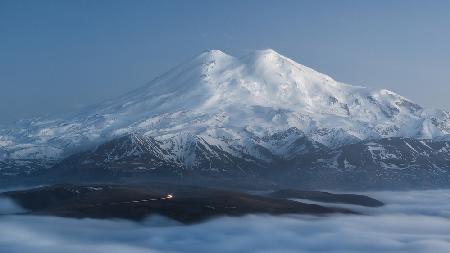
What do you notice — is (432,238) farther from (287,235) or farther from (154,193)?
(154,193)

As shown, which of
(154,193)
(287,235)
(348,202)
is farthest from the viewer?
(348,202)

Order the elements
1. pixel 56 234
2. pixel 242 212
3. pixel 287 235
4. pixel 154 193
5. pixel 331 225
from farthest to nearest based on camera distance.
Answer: pixel 154 193 < pixel 242 212 < pixel 331 225 < pixel 287 235 < pixel 56 234

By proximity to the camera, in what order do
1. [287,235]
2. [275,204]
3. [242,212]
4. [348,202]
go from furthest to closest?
[348,202], [275,204], [242,212], [287,235]

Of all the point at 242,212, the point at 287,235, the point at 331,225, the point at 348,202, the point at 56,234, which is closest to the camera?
the point at 56,234

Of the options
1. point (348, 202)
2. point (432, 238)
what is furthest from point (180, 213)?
point (348, 202)

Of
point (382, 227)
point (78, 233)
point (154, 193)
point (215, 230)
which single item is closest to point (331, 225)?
point (382, 227)

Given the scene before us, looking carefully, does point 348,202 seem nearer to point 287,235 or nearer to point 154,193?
→ point 154,193

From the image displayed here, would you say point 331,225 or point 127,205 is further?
point 127,205

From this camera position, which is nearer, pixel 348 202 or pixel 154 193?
pixel 154 193

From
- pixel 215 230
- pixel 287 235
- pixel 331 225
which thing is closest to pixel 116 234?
pixel 215 230
